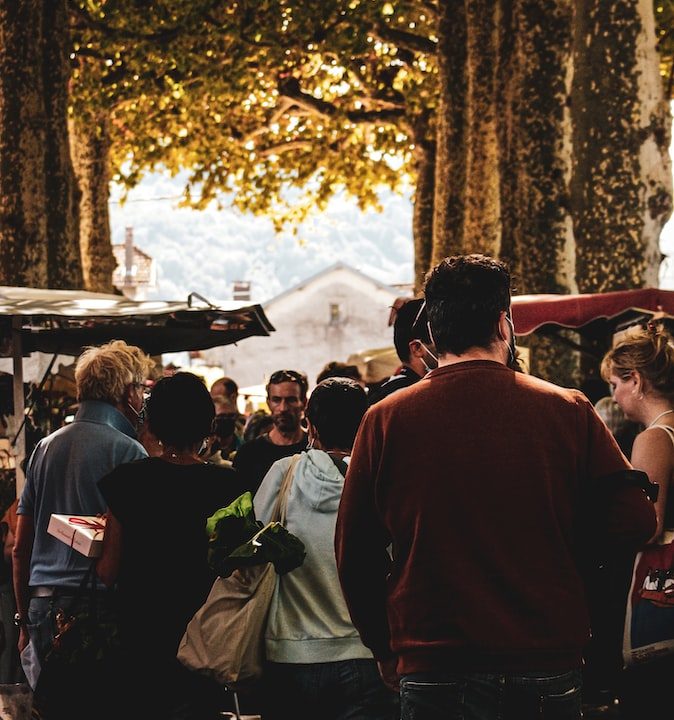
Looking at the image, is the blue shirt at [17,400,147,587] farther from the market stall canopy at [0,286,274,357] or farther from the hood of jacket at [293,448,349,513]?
the market stall canopy at [0,286,274,357]

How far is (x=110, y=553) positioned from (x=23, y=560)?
40.0 inches

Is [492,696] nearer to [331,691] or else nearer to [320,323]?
[331,691]

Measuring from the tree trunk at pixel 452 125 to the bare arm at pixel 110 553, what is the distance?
1626 cm

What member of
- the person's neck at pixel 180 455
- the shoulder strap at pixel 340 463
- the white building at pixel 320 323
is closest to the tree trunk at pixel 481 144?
the person's neck at pixel 180 455

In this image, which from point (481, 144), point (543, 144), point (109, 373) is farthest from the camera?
point (481, 144)

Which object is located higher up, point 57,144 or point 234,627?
point 57,144

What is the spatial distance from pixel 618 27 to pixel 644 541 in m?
9.00

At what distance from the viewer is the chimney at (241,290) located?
121 m

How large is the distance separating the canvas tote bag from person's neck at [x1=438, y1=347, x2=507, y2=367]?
1525 mm

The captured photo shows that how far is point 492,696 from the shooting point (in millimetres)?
3326

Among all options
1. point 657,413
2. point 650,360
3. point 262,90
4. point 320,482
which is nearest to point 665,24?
point 262,90

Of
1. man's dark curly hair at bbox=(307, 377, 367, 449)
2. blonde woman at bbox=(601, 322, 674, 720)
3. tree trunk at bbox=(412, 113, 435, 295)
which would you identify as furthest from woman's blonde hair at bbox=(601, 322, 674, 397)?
tree trunk at bbox=(412, 113, 435, 295)

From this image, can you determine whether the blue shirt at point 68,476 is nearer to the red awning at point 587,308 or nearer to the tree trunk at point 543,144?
the red awning at point 587,308

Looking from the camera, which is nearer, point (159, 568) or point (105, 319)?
point (159, 568)
